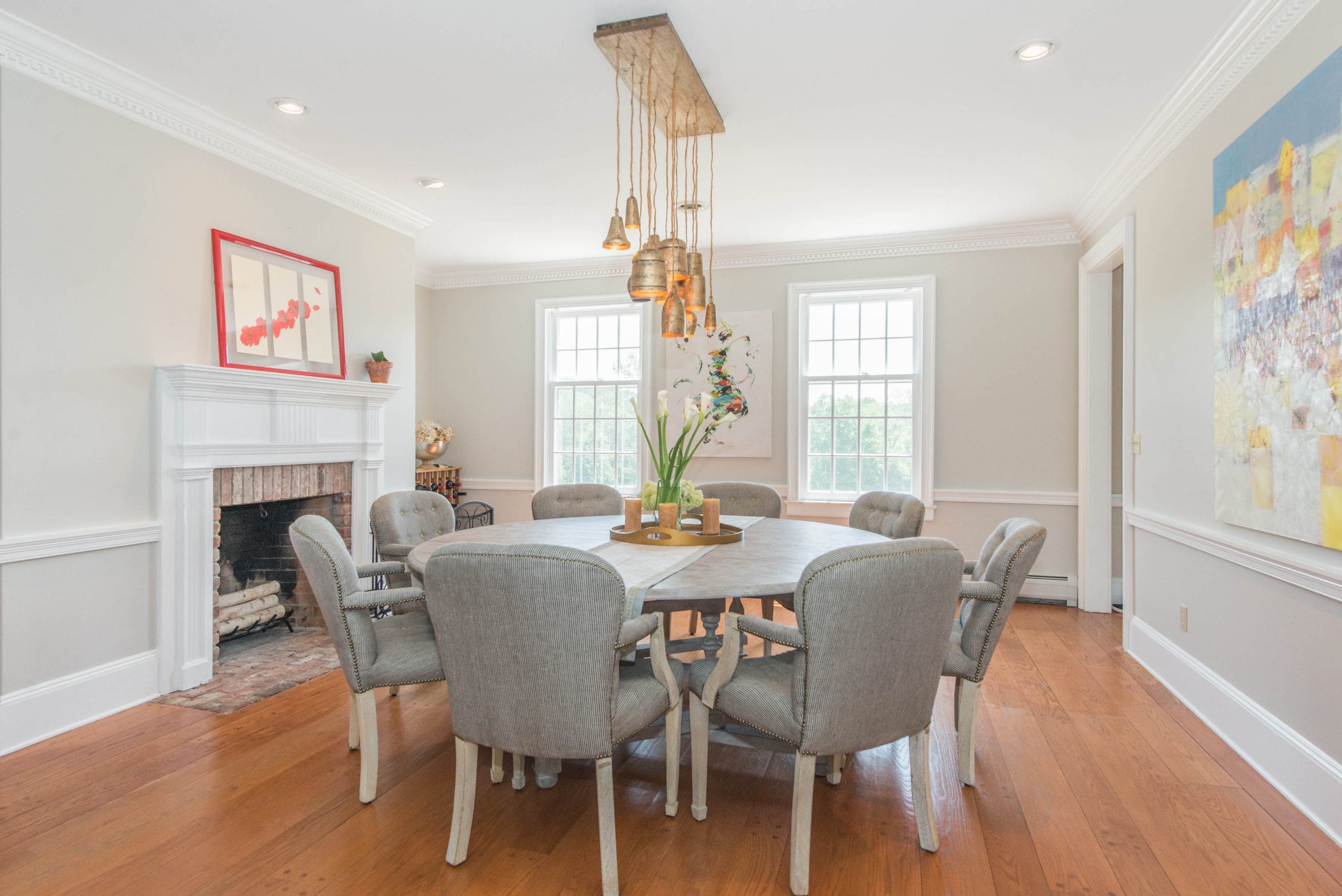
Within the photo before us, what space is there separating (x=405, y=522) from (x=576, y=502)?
99 centimetres

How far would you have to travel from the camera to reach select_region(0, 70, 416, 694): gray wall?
266 centimetres

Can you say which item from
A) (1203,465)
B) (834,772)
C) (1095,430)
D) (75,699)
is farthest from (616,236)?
(1095,430)

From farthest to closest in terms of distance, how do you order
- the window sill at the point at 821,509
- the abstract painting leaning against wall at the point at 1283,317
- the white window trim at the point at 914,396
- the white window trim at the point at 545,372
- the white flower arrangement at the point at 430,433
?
the white window trim at the point at 545,372 < the white flower arrangement at the point at 430,433 < the window sill at the point at 821,509 < the white window trim at the point at 914,396 < the abstract painting leaning against wall at the point at 1283,317

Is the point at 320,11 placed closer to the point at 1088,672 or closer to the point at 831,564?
the point at 831,564

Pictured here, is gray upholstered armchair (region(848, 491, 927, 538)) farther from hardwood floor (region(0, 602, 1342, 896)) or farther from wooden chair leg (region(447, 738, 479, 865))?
wooden chair leg (region(447, 738, 479, 865))

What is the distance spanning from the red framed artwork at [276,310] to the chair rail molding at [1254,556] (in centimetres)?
417

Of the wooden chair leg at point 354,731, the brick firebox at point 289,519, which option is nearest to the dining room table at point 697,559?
the wooden chair leg at point 354,731

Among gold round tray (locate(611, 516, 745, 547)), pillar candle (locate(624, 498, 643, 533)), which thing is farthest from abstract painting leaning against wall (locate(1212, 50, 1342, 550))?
pillar candle (locate(624, 498, 643, 533))

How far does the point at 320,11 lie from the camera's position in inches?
98.4

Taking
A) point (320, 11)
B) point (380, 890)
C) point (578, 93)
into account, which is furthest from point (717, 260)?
point (380, 890)

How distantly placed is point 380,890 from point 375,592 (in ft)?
2.51

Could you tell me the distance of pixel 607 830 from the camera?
176 centimetres

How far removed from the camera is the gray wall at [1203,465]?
2217 mm

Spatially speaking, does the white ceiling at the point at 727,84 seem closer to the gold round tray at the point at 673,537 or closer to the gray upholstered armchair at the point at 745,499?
the gray upholstered armchair at the point at 745,499
